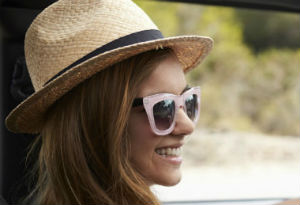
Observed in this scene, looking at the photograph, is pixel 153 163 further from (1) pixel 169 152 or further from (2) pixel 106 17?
(2) pixel 106 17

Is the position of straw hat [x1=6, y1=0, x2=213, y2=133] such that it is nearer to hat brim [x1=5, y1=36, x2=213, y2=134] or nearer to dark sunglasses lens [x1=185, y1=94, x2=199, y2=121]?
hat brim [x1=5, y1=36, x2=213, y2=134]

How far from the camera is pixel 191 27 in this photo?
12.3 metres

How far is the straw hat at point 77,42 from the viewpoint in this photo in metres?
1.46

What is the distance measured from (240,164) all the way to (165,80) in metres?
9.59

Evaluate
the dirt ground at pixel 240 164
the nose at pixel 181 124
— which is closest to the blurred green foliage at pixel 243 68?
the dirt ground at pixel 240 164

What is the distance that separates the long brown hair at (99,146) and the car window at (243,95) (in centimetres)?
866

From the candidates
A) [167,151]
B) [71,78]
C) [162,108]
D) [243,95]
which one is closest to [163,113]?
[162,108]

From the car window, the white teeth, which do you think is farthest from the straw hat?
the car window

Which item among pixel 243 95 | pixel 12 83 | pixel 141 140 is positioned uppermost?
pixel 243 95

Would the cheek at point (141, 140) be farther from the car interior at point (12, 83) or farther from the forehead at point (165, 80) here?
the car interior at point (12, 83)

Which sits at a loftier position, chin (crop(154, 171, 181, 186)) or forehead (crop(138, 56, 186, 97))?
forehead (crop(138, 56, 186, 97))

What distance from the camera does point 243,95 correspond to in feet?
40.5

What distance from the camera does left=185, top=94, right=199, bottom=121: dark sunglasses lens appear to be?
1.62m

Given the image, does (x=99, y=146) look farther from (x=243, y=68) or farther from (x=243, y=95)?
(x=243, y=68)
